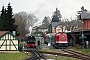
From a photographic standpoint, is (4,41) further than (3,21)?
No

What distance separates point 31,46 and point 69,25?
6291 cm

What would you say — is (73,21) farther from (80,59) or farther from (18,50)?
(80,59)

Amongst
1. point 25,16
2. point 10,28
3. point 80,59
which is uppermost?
point 25,16

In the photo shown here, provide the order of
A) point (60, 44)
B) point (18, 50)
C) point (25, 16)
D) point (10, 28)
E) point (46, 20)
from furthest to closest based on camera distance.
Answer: point (46, 20), point (25, 16), point (10, 28), point (60, 44), point (18, 50)

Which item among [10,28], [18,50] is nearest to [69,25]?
[10,28]

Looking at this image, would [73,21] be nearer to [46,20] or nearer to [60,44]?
[46,20]

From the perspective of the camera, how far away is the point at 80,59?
26312 mm

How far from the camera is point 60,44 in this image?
160 ft

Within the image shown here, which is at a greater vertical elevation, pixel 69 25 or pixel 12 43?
pixel 69 25

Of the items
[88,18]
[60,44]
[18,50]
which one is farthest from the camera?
[88,18]

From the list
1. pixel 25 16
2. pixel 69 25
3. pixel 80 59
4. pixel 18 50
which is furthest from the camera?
pixel 25 16

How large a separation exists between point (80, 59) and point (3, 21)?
32817 mm

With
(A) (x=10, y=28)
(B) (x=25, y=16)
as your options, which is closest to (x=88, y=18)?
(A) (x=10, y=28)

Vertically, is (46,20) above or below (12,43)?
above
